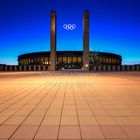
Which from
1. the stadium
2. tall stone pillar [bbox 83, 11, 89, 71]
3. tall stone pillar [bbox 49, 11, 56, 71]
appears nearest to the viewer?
tall stone pillar [bbox 83, 11, 89, 71]

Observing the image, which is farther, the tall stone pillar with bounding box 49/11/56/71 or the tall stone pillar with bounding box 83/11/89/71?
the tall stone pillar with bounding box 49/11/56/71

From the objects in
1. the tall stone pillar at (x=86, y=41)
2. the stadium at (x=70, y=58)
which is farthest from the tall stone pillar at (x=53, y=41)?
the stadium at (x=70, y=58)

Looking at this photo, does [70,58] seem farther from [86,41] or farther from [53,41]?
[86,41]

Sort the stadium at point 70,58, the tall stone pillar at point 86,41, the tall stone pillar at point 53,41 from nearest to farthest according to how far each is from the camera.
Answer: the tall stone pillar at point 86,41, the tall stone pillar at point 53,41, the stadium at point 70,58

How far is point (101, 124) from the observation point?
5816 mm

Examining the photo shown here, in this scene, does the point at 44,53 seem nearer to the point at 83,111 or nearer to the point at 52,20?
the point at 52,20

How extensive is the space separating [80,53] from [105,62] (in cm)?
1238

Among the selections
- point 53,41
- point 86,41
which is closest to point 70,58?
point 53,41

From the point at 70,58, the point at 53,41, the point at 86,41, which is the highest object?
the point at 53,41

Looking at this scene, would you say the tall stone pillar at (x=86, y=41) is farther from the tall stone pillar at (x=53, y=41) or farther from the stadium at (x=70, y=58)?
the stadium at (x=70, y=58)

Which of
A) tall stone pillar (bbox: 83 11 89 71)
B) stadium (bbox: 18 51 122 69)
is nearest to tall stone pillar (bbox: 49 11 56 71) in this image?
tall stone pillar (bbox: 83 11 89 71)

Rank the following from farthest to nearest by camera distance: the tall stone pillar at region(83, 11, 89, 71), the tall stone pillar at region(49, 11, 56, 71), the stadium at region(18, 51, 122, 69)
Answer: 1. the stadium at region(18, 51, 122, 69)
2. the tall stone pillar at region(49, 11, 56, 71)
3. the tall stone pillar at region(83, 11, 89, 71)

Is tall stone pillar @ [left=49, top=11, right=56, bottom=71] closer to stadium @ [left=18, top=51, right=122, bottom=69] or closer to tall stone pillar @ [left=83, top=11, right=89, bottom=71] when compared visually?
tall stone pillar @ [left=83, top=11, right=89, bottom=71]

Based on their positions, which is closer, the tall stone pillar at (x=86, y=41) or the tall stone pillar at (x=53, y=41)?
the tall stone pillar at (x=86, y=41)
